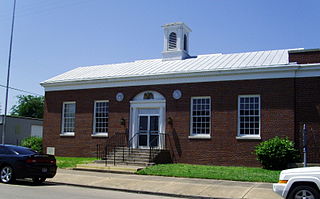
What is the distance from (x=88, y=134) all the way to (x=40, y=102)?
53967 millimetres

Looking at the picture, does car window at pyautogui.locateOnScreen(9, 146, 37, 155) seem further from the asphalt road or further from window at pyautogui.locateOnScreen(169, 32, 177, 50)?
window at pyautogui.locateOnScreen(169, 32, 177, 50)

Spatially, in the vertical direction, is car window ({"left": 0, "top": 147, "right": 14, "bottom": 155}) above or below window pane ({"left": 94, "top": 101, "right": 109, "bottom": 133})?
below

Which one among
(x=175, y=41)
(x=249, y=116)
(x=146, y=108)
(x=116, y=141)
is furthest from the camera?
(x=175, y=41)

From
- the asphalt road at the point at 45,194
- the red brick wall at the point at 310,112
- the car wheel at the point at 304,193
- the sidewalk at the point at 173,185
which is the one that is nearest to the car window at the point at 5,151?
the asphalt road at the point at 45,194

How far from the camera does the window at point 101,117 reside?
24672 mm

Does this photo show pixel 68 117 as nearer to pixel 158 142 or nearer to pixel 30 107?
pixel 158 142

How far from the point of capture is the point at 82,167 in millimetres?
20250

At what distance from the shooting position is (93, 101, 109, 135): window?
80.9 ft

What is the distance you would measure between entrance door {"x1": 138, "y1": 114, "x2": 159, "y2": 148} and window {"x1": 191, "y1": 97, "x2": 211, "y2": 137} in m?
2.33

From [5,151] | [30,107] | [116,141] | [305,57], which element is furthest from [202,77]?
[30,107]

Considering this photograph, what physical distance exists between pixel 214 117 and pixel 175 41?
28.1ft

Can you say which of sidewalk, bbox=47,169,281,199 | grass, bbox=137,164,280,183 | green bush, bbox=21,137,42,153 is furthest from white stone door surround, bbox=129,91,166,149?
green bush, bbox=21,137,42,153

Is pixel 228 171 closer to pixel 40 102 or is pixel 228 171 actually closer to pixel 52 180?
pixel 52 180

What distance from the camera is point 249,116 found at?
67.1ft
